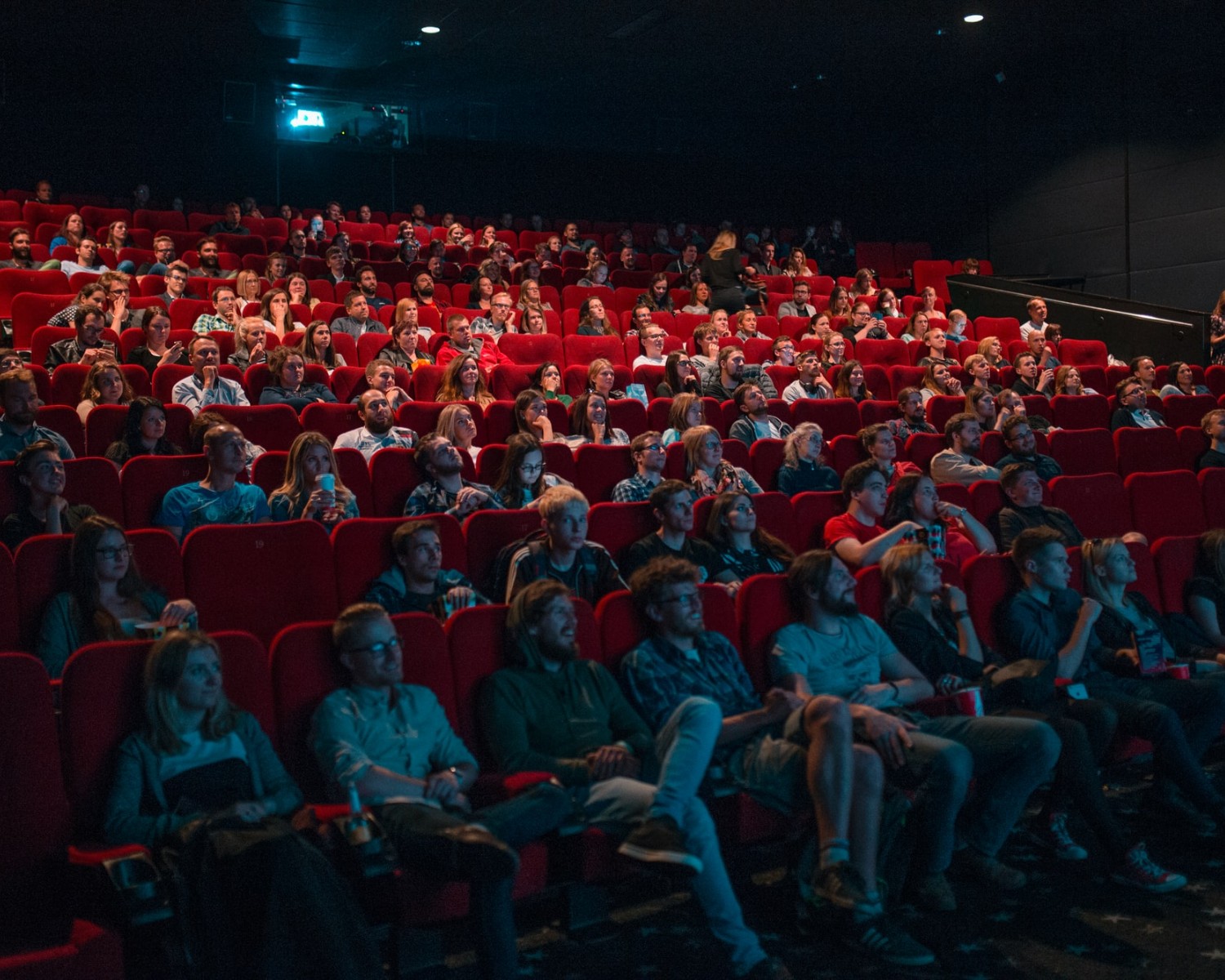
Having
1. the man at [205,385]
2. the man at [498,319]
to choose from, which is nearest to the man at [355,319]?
the man at [498,319]

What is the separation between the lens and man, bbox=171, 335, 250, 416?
2527 mm

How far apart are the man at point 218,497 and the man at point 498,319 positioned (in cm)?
178

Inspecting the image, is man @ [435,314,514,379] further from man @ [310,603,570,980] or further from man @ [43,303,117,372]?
man @ [310,603,570,980]

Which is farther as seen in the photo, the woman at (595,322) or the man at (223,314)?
the woman at (595,322)

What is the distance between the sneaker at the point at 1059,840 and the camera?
1575 millimetres

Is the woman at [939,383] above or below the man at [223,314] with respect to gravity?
below

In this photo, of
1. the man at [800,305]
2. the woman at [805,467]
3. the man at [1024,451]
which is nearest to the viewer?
the woman at [805,467]

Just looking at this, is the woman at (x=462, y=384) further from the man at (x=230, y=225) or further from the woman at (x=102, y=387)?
the man at (x=230, y=225)

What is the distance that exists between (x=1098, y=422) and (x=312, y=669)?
9.04ft

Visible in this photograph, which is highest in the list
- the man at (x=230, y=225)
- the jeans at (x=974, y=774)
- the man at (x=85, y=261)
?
the man at (x=230, y=225)

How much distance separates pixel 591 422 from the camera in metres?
2.64

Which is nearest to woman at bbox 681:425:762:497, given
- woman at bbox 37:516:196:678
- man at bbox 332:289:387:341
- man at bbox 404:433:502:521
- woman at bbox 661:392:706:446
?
woman at bbox 661:392:706:446

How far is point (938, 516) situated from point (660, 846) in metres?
1.26

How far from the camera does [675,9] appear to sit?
4.97 meters
